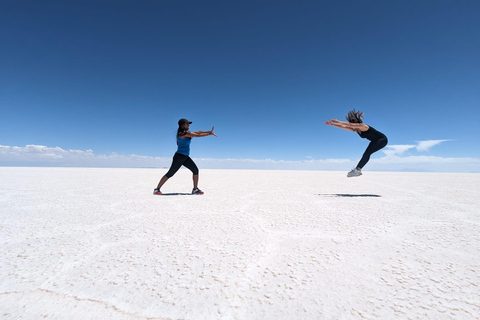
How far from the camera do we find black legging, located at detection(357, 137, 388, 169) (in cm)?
419

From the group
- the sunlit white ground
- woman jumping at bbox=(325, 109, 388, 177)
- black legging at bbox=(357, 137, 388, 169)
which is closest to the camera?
the sunlit white ground

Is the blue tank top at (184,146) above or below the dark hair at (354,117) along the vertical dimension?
below

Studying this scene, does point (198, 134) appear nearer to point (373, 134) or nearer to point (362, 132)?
point (362, 132)

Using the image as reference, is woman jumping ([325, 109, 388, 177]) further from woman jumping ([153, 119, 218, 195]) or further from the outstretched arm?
woman jumping ([153, 119, 218, 195])

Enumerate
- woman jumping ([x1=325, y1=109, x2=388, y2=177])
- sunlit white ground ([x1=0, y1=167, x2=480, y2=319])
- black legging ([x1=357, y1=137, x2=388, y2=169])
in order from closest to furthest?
sunlit white ground ([x1=0, y1=167, x2=480, y2=319]) < woman jumping ([x1=325, y1=109, x2=388, y2=177]) < black legging ([x1=357, y1=137, x2=388, y2=169])

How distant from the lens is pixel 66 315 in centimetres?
84

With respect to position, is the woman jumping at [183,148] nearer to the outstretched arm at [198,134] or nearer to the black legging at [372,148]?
the outstretched arm at [198,134]

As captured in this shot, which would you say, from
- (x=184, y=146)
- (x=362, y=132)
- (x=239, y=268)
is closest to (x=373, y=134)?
(x=362, y=132)

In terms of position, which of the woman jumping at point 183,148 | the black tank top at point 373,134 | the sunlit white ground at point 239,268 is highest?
the black tank top at point 373,134

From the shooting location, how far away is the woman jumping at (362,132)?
4.03 metres

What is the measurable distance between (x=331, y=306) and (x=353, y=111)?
437 centimetres

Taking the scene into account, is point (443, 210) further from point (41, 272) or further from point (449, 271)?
point (41, 272)

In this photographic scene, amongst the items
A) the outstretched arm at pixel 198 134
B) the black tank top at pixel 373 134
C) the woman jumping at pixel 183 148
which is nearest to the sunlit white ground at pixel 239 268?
the woman jumping at pixel 183 148

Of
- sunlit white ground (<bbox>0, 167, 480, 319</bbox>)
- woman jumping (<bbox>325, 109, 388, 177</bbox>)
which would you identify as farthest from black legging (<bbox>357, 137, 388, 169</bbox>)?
sunlit white ground (<bbox>0, 167, 480, 319</bbox>)
